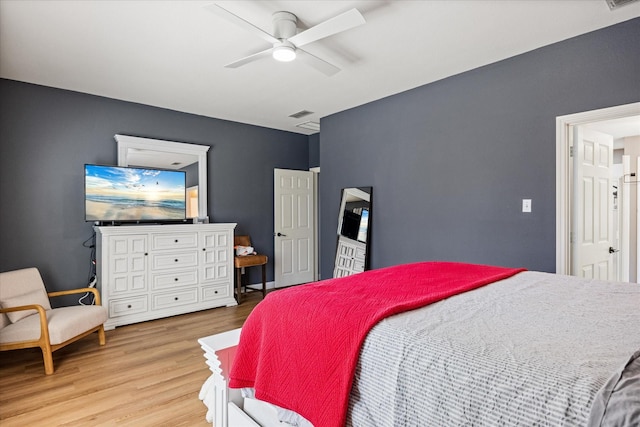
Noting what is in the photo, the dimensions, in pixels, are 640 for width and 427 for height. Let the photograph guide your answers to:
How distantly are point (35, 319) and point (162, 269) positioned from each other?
1359mm

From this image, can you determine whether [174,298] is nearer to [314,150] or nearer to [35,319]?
[35,319]

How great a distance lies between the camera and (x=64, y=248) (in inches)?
154

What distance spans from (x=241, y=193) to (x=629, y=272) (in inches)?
219

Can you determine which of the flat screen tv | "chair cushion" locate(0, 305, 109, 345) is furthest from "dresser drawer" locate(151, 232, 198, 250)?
"chair cushion" locate(0, 305, 109, 345)

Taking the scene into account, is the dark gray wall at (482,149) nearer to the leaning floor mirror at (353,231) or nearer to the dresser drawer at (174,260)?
the leaning floor mirror at (353,231)

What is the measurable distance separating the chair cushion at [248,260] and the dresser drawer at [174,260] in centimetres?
58

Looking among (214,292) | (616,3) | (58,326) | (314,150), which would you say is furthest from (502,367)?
(314,150)

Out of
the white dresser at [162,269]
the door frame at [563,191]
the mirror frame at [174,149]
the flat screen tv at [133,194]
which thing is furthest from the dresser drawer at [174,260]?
the door frame at [563,191]

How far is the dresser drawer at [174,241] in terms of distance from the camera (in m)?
4.09

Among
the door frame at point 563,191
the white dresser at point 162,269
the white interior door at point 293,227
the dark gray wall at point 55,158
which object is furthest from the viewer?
the white interior door at point 293,227

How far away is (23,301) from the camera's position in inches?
121

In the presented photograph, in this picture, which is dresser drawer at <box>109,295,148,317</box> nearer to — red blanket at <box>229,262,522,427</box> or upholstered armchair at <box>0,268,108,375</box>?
upholstered armchair at <box>0,268,108,375</box>

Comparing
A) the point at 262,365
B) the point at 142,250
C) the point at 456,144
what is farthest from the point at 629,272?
the point at 142,250

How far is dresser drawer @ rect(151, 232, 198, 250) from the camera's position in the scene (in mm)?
4094
